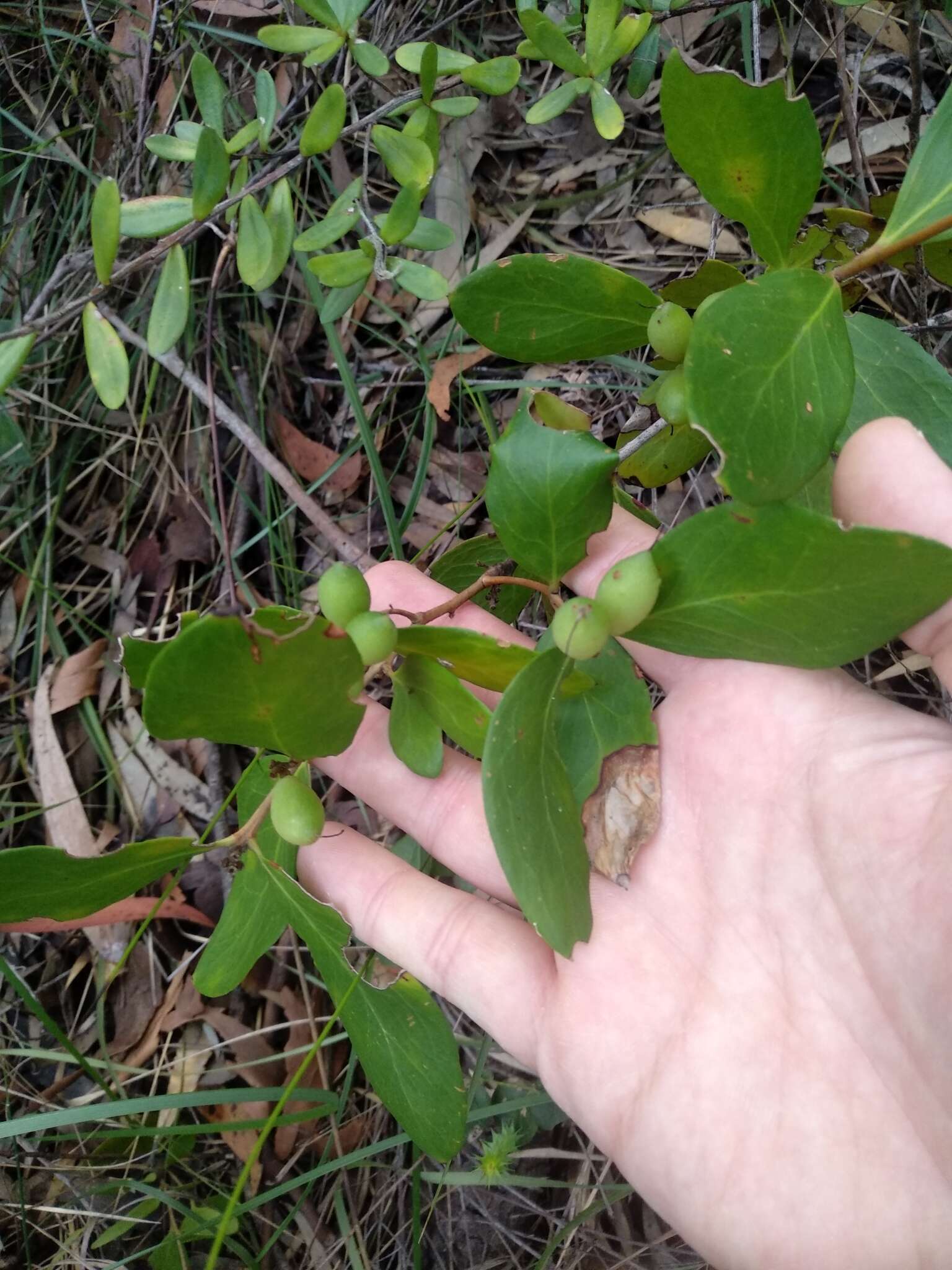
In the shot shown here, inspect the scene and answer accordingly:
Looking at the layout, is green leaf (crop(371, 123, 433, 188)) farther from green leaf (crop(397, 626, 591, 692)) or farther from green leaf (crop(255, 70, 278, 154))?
green leaf (crop(397, 626, 591, 692))

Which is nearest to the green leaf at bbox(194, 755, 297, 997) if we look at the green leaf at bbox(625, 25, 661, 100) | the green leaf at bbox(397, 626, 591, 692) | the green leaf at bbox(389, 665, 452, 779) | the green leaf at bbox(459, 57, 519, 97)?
the green leaf at bbox(389, 665, 452, 779)

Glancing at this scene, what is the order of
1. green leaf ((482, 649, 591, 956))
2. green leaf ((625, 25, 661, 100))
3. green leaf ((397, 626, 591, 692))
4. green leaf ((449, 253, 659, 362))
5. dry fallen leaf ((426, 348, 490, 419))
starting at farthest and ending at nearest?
1. dry fallen leaf ((426, 348, 490, 419))
2. green leaf ((625, 25, 661, 100))
3. green leaf ((449, 253, 659, 362))
4. green leaf ((397, 626, 591, 692))
5. green leaf ((482, 649, 591, 956))

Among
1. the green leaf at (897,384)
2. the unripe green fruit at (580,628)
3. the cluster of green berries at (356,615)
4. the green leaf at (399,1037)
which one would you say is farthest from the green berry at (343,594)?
the green leaf at (897,384)

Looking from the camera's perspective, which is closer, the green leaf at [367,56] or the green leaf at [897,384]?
the green leaf at [897,384]

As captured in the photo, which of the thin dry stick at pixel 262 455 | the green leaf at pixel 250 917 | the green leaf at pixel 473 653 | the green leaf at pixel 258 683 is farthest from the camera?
the thin dry stick at pixel 262 455

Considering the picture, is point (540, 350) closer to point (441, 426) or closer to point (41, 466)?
point (441, 426)

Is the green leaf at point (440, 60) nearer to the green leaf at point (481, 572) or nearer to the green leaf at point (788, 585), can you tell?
the green leaf at point (481, 572)

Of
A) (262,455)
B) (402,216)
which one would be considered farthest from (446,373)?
(402,216)
